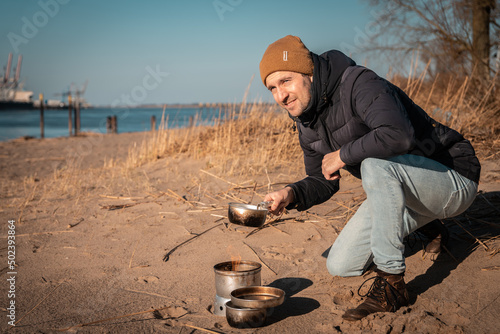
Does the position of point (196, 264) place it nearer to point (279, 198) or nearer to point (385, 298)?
point (279, 198)

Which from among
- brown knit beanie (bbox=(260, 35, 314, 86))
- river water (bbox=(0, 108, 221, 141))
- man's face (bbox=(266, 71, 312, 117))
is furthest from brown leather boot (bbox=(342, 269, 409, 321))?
river water (bbox=(0, 108, 221, 141))

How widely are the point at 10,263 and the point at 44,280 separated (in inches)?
22.8

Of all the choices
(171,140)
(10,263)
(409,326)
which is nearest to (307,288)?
(409,326)

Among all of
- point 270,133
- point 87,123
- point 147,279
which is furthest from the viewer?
point 87,123

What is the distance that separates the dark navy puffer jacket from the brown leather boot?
2.28 feet

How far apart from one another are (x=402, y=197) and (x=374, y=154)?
29cm

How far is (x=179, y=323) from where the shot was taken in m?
2.46

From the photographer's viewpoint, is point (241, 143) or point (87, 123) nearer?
point (241, 143)

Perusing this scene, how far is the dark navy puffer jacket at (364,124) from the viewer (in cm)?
221

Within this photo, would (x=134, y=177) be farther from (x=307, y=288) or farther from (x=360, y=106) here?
(x=360, y=106)

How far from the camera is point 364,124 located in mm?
2453

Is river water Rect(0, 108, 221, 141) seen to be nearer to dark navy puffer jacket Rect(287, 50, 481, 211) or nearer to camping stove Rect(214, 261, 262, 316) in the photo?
dark navy puffer jacket Rect(287, 50, 481, 211)

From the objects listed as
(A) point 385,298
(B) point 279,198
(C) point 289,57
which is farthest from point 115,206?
(A) point 385,298

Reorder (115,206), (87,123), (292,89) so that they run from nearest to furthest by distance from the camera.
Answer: (292,89), (115,206), (87,123)
